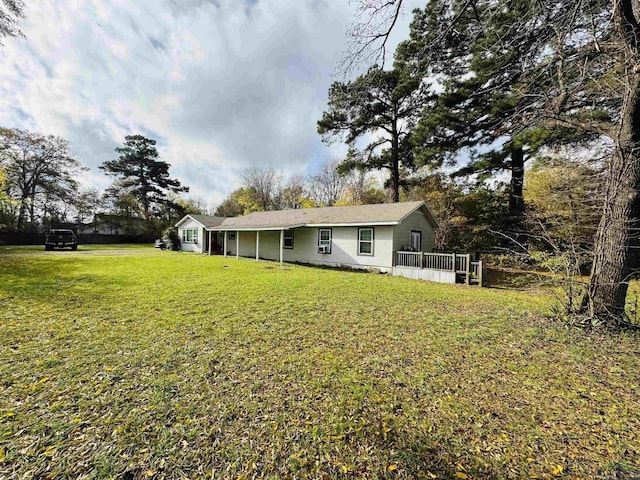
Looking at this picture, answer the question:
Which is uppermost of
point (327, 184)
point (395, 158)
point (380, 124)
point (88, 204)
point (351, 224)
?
point (380, 124)

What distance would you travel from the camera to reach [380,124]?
18516 mm

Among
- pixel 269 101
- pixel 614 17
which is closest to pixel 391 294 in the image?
pixel 614 17

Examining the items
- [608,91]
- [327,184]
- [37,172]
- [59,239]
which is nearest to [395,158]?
[608,91]

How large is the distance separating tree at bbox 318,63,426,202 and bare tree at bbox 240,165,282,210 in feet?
55.3

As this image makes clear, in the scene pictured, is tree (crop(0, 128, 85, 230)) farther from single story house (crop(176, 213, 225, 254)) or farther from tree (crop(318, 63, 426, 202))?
tree (crop(318, 63, 426, 202))

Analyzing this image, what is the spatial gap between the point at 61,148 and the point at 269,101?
24.3 meters

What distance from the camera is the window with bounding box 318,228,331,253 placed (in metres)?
14.5

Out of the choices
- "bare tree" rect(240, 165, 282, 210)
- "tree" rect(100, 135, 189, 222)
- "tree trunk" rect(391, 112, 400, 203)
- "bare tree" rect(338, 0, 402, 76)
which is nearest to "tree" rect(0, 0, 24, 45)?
"bare tree" rect(338, 0, 402, 76)

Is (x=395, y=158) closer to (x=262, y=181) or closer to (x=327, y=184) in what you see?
(x=327, y=184)

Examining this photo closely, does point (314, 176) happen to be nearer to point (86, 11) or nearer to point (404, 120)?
point (404, 120)

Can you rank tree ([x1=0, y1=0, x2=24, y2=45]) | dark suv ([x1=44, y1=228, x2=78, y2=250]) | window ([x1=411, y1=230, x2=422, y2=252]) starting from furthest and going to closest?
dark suv ([x1=44, y1=228, x2=78, y2=250]), window ([x1=411, y1=230, x2=422, y2=252]), tree ([x1=0, y1=0, x2=24, y2=45])

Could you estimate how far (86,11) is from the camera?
6.96 m

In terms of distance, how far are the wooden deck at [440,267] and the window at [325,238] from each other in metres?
3.83

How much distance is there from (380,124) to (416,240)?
959 cm
